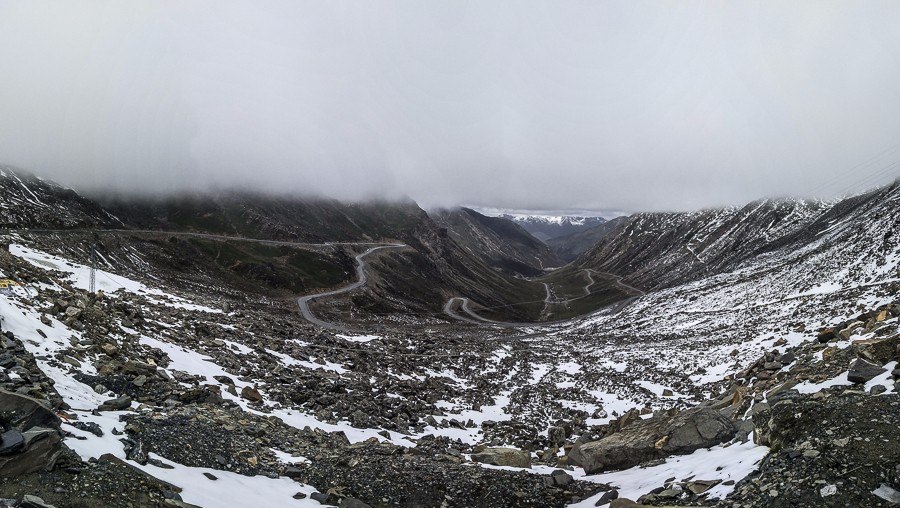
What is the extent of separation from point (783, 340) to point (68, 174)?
208383 mm

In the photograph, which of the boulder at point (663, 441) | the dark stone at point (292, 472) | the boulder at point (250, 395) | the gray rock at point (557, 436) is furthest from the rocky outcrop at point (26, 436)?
the gray rock at point (557, 436)

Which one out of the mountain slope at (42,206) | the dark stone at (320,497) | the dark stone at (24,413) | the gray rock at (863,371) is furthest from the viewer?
the mountain slope at (42,206)

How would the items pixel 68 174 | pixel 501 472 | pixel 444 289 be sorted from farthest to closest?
pixel 444 289 → pixel 68 174 → pixel 501 472

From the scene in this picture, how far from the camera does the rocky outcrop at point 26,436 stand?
27.1ft

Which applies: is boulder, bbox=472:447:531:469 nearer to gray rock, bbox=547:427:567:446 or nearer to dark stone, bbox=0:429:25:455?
gray rock, bbox=547:427:567:446

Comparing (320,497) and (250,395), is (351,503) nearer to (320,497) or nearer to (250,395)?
(320,497)

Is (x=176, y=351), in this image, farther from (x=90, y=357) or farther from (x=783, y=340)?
(x=783, y=340)

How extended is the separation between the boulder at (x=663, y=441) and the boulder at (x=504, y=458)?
236 centimetres

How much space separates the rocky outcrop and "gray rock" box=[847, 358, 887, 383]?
20.9 metres

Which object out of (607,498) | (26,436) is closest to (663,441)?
(607,498)

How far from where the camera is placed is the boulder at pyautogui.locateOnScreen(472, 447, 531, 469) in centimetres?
1727

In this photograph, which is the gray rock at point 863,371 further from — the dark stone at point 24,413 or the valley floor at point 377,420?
the dark stone at point 24,413

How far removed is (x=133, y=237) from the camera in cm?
10806

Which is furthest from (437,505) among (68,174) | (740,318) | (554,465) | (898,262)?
(68,174)
